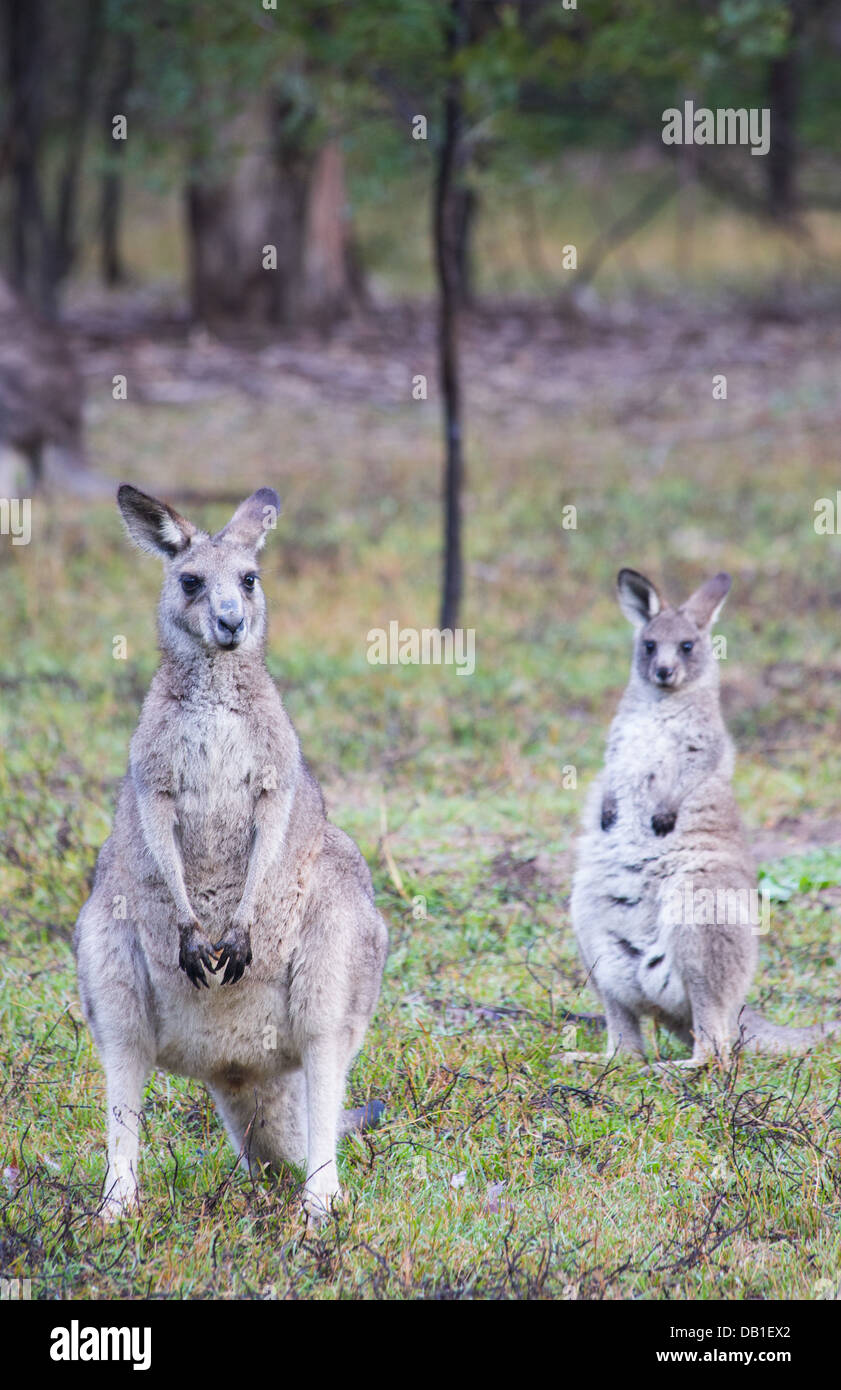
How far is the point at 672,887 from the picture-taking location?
15.1 ft

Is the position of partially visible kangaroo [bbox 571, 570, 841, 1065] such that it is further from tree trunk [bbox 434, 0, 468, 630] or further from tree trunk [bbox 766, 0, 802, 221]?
tree trunk [bbox 766, 0, 802, 221]

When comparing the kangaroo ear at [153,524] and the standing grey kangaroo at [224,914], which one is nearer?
the standing grey kangaroo at [224,914]

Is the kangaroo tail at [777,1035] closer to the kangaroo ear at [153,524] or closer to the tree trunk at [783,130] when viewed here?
the kangaroo ear at [153,524]

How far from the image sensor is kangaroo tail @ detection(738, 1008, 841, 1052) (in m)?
4.54

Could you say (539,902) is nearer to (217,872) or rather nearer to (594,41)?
(217,872)

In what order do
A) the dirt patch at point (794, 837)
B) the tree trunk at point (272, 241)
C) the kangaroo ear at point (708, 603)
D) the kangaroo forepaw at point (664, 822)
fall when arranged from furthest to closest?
the tree trunk at point (272, 241), the dirt patch at point (794, 837), the kangaroo ear at point (708, 603), the kangaroo forepaw at point (664, 822)

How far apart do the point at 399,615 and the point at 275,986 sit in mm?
5362

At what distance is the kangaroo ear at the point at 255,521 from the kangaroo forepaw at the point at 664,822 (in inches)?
58.8

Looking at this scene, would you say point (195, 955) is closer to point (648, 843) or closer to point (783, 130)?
point (648, 843)

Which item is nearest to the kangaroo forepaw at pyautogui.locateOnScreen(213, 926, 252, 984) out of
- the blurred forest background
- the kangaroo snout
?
the blurred forest background

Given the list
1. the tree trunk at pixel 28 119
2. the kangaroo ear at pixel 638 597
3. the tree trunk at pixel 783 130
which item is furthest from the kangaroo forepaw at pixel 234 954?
the tree trunk at pixel 783 130

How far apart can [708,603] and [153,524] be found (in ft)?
7.89

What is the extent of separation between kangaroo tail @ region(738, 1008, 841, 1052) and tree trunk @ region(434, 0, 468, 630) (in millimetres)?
4115

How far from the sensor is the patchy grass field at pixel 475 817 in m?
3.46
